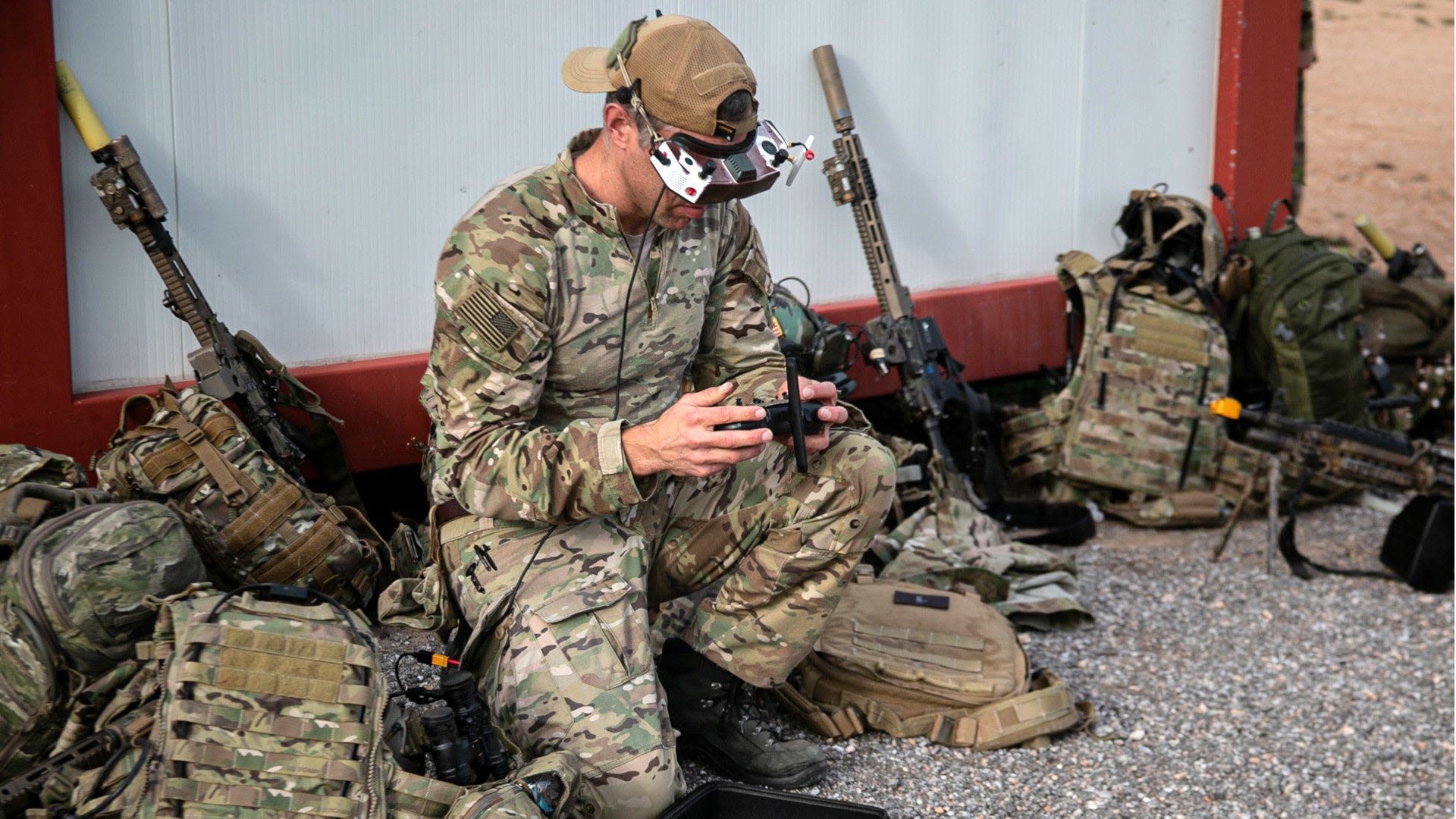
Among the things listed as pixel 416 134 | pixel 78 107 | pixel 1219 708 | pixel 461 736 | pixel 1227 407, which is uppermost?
pixel 78 107

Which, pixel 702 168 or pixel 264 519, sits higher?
pixel 702 168

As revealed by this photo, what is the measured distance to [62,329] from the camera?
11.5 feet

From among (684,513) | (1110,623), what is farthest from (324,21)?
(1110,623)

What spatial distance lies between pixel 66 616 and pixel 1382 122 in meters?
Answer: 14.0

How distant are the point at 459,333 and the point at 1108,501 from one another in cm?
352

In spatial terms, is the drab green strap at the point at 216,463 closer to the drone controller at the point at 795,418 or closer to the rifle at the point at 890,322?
the drone controller at the point at 795,418

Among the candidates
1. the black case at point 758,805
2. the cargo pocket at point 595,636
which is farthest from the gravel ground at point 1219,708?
→ the cargo pocket at point 595,636

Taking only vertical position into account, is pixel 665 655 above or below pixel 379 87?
below

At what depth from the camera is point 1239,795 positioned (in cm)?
329

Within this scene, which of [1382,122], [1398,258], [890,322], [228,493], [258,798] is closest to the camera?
[258,798]

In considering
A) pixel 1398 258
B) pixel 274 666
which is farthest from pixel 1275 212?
pixel 274 666

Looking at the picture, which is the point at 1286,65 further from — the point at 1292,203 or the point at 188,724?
the point at 188,724

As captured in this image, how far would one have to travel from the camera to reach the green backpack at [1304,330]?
552cm

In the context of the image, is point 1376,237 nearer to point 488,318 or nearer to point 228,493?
point 488,318
